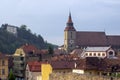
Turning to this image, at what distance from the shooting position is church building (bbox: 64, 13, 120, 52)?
166m

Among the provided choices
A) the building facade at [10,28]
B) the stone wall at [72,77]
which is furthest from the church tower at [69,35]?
the stone wall at [72,77]

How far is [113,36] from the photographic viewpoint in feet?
566

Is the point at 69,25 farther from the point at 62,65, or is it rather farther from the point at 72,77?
the point at 72,77

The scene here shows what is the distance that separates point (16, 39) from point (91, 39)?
25428mm

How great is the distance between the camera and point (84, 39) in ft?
552

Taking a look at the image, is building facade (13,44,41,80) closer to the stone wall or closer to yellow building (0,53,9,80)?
yellow building (0,53,9,80)

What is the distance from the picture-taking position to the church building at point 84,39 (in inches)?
6535

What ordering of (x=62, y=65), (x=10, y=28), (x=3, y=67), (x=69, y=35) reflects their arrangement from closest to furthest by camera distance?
(x=62, y=65) < (x=3, y=67) < (x=69, y=35) < (x=10, y=28)

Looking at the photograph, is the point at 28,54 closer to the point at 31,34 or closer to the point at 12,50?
the point at 12,50

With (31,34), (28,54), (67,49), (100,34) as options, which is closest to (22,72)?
(28,54)

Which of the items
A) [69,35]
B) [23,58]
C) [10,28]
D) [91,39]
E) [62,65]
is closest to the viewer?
[62,65]

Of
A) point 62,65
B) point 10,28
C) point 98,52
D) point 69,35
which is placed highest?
point 10,28

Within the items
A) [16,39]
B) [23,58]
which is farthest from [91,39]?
[23,58]

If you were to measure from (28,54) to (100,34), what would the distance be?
241 feet
